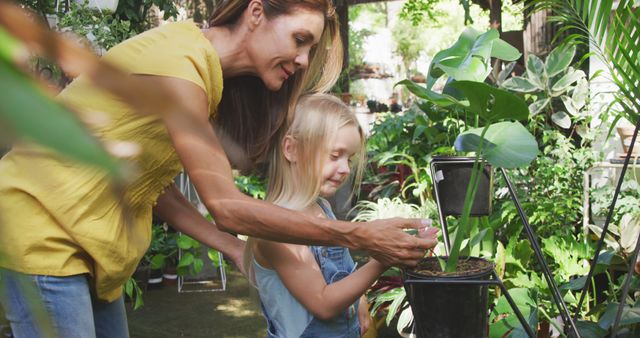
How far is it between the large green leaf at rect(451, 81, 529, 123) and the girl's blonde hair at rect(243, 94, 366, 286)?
392 millimetres

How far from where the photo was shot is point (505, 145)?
4.94 feet

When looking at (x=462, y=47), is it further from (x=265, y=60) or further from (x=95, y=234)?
(x=95, y=234)

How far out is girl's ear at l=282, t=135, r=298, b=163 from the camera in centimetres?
171

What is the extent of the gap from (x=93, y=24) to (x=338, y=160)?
2257 millimetres

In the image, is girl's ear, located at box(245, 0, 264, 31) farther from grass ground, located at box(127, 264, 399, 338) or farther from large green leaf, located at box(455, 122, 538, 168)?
grass ground, located at box(127, 264, 399, 338)

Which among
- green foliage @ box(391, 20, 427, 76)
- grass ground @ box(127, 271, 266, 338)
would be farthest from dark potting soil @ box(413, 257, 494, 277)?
green foliage @ box(391, 20, 427, 76)

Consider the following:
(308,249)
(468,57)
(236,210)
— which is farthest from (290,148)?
(236,210)

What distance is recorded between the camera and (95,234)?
131 cm

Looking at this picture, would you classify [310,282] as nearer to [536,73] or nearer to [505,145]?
[505,145]

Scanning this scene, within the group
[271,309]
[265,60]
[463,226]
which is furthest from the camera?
[271,309]

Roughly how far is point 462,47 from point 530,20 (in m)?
3.49

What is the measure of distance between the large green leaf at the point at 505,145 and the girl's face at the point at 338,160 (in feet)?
0.89

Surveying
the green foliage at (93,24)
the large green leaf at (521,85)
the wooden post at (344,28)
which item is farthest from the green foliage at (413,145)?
the green foliage at (93,24)

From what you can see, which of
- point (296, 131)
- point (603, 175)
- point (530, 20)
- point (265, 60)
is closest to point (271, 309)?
point (296, 131)
